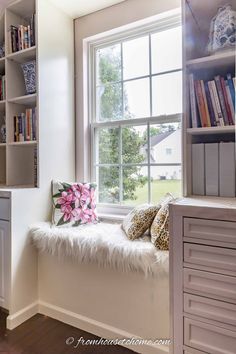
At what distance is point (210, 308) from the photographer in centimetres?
103

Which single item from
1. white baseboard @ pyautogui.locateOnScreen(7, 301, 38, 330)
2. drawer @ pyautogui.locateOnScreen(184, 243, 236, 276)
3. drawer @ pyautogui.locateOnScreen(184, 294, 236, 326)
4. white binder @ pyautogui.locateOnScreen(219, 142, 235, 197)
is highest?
white binder @ pyautogui.locateOnScreen(219, 142, 235, 197)

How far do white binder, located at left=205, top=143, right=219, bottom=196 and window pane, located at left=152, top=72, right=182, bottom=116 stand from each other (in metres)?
0.53

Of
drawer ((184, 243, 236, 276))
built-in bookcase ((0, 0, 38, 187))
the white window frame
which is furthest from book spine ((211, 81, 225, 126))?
built-in bookcase ((0, 0, 38, 187))

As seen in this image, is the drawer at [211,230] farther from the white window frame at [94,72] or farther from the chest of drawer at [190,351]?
the white window frame at [94,72]

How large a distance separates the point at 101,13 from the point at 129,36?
32cm

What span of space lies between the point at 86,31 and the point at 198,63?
1.22 meters

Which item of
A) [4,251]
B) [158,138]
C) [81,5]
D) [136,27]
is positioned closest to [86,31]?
[81,5]

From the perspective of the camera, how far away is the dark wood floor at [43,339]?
1.47 m

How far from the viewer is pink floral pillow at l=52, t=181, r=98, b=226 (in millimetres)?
1878

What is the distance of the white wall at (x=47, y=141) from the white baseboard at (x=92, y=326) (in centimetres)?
15

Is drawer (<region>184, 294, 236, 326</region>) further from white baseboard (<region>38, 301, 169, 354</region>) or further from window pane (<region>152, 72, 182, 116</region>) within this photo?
window pane (<region>152, 72, 182, 116</region>)

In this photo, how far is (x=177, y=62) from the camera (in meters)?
1.78

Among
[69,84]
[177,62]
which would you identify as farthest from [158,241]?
[69,84]

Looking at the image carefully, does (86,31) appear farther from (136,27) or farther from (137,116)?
(137,116)
